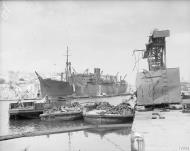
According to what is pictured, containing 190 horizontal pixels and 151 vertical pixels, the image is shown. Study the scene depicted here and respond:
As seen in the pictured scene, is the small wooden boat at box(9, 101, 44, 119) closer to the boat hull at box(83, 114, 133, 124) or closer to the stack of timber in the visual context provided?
the stack of timber

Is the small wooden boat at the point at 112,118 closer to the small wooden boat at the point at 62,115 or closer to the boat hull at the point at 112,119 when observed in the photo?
the boat hull at the point at 112,119

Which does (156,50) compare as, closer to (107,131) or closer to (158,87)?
(158,87)

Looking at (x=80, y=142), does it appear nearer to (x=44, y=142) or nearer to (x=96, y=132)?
(x=44, y=142)

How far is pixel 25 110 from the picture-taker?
5150 centimetres

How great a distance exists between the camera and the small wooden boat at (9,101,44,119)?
50656 millimetres

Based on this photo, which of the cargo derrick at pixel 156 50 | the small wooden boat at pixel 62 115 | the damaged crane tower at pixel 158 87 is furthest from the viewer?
the small wooden boat at pixel 62 115

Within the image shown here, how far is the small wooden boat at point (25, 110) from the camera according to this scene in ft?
166

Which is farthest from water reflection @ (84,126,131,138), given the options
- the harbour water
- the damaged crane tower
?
the damaged crane tower

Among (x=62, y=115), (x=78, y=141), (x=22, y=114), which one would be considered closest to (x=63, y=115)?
(x=62, y=115)

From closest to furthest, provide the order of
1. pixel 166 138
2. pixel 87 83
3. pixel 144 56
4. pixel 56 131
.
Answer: pixel 166 138 < pixel 56 131 < pixel 144 56 < pixel 87 83

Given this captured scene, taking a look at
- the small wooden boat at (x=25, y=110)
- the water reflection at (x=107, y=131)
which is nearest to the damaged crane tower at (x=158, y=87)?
the water reflection at (x=107, y=131)

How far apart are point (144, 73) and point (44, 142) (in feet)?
56.9

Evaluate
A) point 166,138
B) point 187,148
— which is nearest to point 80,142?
point 166,138

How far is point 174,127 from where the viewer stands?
19.7m
